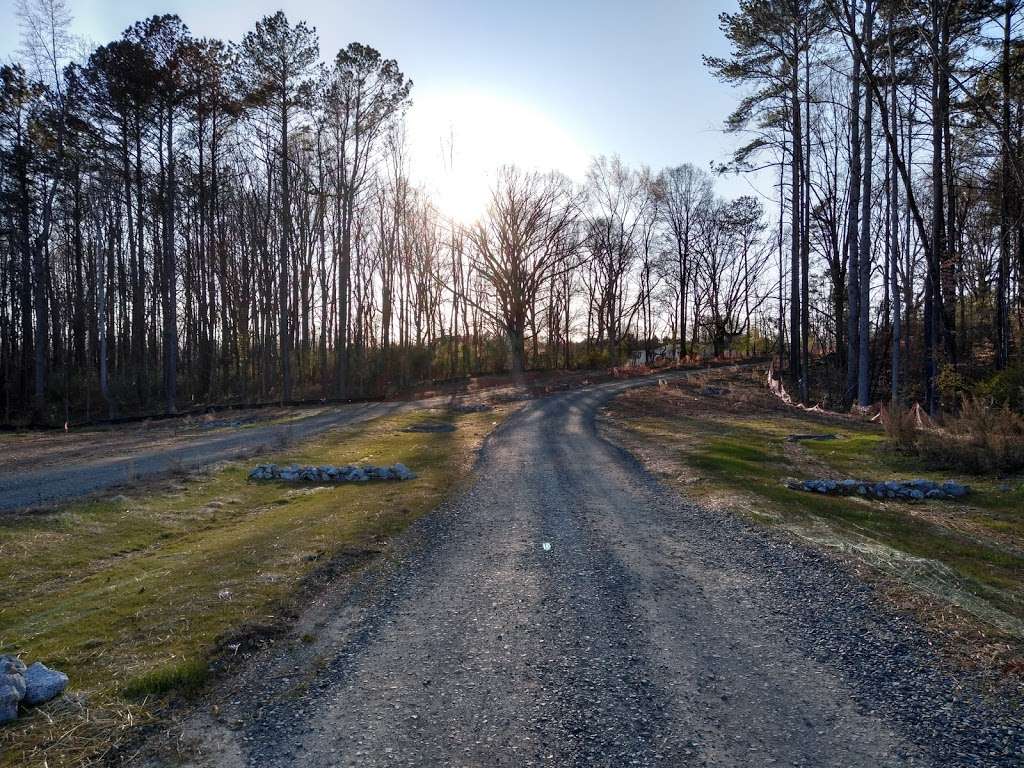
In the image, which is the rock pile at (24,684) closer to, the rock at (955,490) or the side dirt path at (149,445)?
the side dirt path at (149,445)

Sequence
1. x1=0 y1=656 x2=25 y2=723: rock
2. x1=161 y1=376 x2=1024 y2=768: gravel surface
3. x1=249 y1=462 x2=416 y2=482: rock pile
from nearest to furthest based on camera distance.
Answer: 1. x1=161 y1=376 x2=1024 y2=768: gravel surface
2. x1=0 y1=656 x2=25 y2=723: rock
3. x1=249 y1=462 x2=416 y2=482: rock pile

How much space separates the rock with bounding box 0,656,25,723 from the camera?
3.96 metres

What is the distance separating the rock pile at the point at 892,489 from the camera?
11.0 metres

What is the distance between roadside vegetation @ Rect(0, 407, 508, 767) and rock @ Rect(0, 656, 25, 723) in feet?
0.27

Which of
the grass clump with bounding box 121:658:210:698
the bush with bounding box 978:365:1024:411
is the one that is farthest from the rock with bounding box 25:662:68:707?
the bush with bounding box 978:365:1024:411

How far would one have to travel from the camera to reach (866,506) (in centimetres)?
1040

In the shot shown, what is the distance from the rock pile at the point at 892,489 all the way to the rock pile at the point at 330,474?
24.8 feet

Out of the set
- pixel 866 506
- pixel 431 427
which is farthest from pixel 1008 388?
pixel 431 427

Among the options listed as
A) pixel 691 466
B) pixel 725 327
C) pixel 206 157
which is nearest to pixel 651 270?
pixel 725 327

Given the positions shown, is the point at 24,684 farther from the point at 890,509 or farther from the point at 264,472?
the point at 890,509

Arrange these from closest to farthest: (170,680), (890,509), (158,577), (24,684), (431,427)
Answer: (24,684) → (170,680) → (158,577) → (890,509) → (431,427)

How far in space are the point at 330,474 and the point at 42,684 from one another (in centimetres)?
940

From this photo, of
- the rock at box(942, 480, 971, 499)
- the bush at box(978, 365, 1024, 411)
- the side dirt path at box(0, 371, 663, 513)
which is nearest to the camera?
the rock at box(942, 480, 971, 499)

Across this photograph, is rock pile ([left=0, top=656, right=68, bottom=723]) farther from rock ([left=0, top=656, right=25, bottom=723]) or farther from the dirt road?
the dirt road
